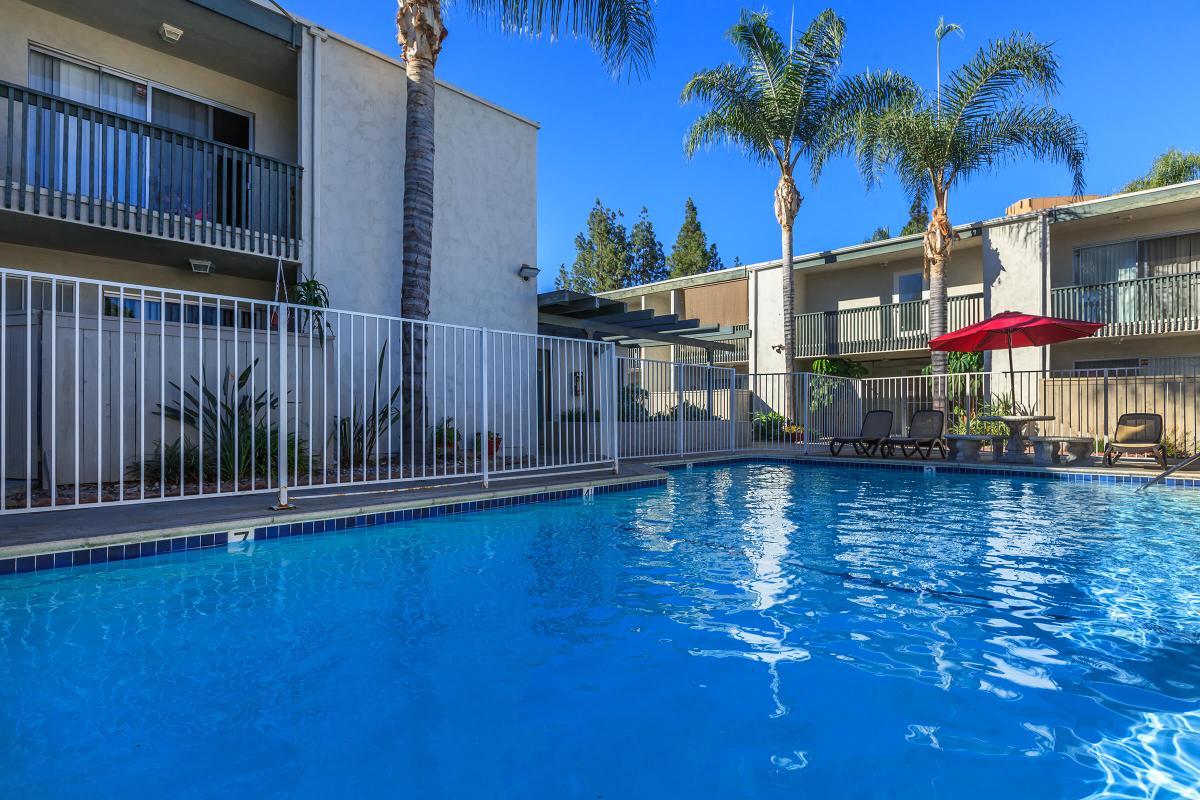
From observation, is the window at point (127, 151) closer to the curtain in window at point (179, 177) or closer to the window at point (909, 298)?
the curtain in window at point (179, 177)

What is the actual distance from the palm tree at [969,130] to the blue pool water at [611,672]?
12798mm

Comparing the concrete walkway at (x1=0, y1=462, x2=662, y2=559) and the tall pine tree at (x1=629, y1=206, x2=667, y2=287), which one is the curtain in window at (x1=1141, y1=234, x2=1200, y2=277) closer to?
the concrete walkway at (x1=0, y1=462, x2=662, y2=559)

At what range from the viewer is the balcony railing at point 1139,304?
14.3 m

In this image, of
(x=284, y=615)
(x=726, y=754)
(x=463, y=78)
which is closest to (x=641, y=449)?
(x=463, y=78)

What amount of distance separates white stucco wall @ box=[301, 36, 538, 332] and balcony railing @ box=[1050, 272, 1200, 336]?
13.1 m

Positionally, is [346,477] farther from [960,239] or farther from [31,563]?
[960,239]

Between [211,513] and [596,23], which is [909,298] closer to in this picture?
[596,23]

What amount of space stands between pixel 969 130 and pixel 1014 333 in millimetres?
6743

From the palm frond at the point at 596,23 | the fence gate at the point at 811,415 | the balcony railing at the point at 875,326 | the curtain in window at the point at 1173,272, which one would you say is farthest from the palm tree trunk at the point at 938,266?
the palm frond at the point at 596,23

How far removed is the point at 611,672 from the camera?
2.88 m

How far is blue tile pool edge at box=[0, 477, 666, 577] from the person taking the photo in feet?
14.2

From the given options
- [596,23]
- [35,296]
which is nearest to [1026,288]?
[596,23]

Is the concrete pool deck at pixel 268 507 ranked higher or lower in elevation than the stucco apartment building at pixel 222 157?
lower

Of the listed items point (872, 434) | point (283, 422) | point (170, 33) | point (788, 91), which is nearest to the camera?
point (283, 422)
